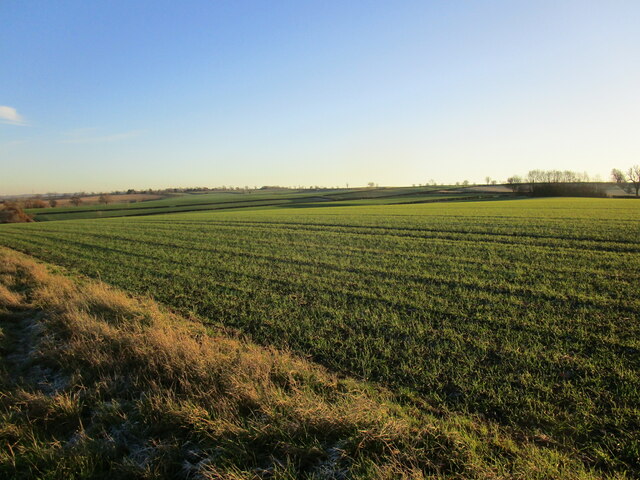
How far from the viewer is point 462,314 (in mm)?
8031

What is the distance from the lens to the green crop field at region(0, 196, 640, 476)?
15.1 feet

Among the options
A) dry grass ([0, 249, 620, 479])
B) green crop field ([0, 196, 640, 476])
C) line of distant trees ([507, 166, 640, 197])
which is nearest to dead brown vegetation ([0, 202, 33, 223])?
green crop field ([0, 196, 640, 476])

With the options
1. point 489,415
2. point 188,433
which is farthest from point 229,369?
point 489,415

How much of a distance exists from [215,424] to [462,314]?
21.4 ft

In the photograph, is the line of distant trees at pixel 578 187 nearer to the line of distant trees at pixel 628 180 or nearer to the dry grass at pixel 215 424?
the line of distant trees at pixel 628 180

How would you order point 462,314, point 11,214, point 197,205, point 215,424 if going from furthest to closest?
point 197,205 → point 11,214 → point 462,314 → point 215,424

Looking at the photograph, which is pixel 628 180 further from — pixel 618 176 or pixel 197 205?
pixel 197 205

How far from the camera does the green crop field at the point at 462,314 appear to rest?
4590 mm

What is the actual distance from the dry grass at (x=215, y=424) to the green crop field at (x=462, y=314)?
66 centimetres

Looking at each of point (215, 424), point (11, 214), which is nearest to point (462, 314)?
point (215, 424)

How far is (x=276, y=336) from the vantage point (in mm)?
7332

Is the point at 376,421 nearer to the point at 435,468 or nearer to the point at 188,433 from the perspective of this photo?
the point at 435,468

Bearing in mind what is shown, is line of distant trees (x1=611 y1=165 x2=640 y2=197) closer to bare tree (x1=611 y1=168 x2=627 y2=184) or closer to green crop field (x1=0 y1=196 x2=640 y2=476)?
bare tree (x1=611 y1=168 x2=627 y2=184)

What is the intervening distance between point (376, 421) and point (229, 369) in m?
2.46
